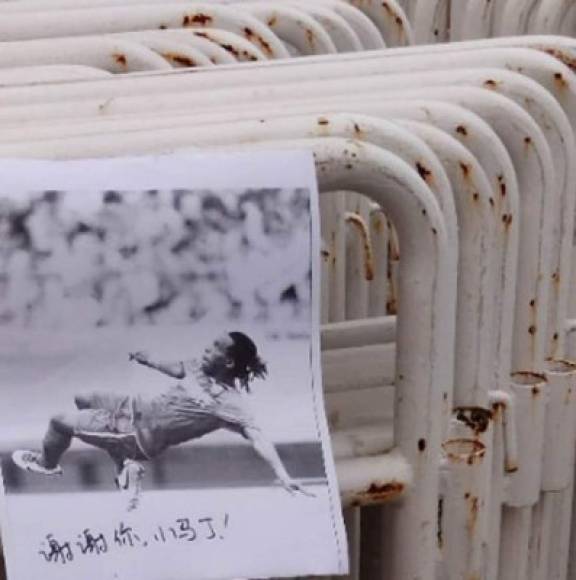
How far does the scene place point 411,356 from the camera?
61 centimetres

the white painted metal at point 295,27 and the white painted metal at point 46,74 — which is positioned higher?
the white painted metal at point 295,27

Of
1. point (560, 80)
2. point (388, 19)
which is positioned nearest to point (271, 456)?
point (560, 80)

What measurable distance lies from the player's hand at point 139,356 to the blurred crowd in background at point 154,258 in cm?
2

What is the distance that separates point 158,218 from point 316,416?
13cm

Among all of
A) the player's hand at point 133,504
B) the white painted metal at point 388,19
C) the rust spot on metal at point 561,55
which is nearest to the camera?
the player's hand at point 133,504

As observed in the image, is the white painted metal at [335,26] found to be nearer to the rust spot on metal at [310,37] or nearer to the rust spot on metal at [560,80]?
the rust spot on metal at [310,37]

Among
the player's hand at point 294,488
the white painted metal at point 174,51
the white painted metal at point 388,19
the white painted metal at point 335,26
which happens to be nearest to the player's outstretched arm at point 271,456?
the player's hand at point 294,488

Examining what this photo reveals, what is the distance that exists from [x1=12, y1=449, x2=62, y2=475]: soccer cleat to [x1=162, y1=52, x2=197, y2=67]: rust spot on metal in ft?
1.35

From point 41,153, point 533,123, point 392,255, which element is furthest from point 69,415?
point 392,255

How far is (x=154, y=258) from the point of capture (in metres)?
0.58

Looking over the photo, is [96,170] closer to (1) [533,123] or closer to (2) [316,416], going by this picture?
(2) [316,416]

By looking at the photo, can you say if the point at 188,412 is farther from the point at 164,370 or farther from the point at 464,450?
the point at 464,450

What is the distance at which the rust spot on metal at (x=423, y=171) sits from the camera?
612 mm

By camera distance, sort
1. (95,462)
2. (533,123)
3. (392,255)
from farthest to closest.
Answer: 1. (392,255)
2. (533,123)
3. (95,462)
